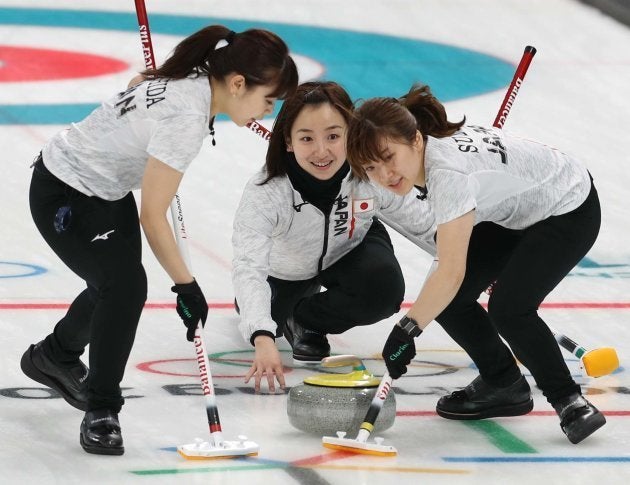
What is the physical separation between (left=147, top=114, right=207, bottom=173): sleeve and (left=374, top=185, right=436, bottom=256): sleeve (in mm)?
1171

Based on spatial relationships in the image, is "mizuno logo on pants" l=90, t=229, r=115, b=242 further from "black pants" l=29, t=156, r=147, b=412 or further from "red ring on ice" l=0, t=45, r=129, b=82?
"red ring on ice" l=0, t=45, r=129, b=82

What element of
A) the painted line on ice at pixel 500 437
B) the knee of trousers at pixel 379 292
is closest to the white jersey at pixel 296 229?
the knee of trousers at pixel 379 292

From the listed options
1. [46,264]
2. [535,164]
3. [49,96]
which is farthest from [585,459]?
[49,96]

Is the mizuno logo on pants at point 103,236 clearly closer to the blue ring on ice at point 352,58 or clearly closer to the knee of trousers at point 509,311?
the knee of trousers at point 509,311

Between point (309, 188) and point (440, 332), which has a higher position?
point (309, 188)

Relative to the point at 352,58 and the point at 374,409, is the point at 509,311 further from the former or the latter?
the point at 352,58

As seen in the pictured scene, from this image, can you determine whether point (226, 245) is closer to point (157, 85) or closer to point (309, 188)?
point (309, 188)

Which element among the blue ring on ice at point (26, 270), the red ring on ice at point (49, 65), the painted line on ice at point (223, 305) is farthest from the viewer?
the red ring on ice at point (49, 65)

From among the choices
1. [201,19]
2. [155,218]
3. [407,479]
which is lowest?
[201,19]

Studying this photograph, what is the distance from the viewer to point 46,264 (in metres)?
5.43

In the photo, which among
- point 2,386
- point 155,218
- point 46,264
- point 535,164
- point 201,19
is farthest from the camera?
point 201,19

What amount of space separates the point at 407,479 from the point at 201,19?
24.8 ft

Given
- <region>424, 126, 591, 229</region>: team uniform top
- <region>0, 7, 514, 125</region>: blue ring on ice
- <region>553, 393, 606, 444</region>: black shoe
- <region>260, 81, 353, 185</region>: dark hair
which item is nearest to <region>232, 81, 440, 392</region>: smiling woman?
<region>260, 81, 353, 185</region>: dark hair

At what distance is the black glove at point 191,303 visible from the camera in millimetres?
3400
